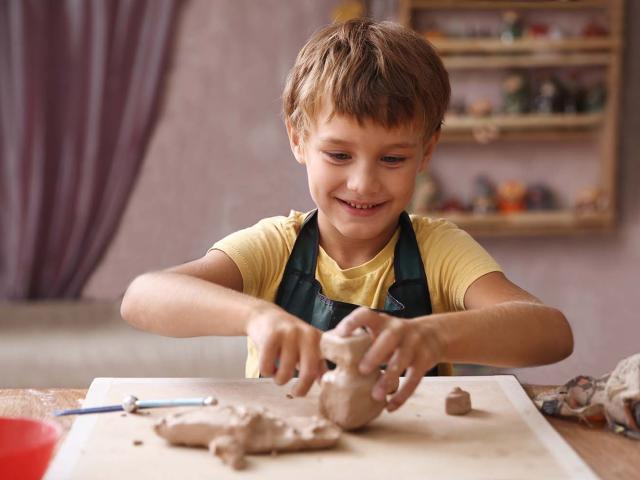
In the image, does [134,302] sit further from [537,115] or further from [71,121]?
[537,115]

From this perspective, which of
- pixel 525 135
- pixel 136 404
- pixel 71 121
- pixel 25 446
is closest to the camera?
pixel 25 446

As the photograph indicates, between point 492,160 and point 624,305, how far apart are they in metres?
0.87

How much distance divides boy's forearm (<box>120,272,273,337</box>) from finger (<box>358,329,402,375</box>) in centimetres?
18

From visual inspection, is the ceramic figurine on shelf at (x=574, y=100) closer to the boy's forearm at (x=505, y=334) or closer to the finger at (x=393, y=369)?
the boy's forearm at (x=505, y=334)

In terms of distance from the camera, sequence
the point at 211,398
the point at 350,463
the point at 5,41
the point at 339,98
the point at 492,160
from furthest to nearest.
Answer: the point at 492,160 < the point at 5,41 < the point at 339,98 < the point at 211,398 < the point at 350,463

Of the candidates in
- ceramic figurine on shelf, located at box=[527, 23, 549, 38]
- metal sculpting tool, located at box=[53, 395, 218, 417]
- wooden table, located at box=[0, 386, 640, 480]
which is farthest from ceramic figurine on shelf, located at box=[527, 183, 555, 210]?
metal sculpting tool, located at box=[53, 395, 218, 417]

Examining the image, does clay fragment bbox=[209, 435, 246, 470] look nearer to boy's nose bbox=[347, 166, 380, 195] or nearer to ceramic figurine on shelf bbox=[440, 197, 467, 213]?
boy's nose bbox=[347, 166, 380, 195]

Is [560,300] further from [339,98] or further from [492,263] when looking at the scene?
[339,98]

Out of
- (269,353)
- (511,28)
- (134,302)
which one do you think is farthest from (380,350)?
(511,28)

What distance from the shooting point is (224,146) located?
3336 mm

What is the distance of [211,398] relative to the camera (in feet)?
3.46

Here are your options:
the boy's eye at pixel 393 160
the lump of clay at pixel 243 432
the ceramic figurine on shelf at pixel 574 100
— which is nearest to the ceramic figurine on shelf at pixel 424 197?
the ceramic figurine on shelf at pixel 574 100

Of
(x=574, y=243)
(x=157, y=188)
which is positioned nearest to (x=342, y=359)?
(x=157, y=188)

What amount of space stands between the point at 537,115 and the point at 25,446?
2.80 m
